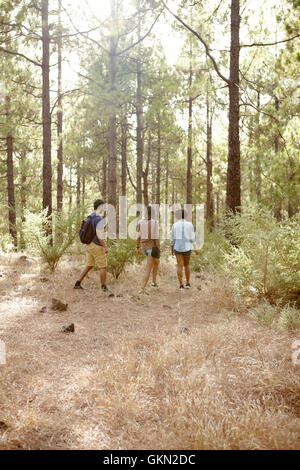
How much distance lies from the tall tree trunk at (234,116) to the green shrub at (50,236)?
3872 mm

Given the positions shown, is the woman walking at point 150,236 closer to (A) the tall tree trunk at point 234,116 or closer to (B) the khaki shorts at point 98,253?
(B) the khaki shorts at point 98,253

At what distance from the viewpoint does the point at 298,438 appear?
232 centimetres

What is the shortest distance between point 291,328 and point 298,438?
2.11m

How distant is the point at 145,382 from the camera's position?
323 cm

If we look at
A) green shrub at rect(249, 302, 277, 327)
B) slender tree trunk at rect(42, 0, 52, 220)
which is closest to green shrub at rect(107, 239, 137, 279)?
green shrub at rect(249, 302, 277, 327)

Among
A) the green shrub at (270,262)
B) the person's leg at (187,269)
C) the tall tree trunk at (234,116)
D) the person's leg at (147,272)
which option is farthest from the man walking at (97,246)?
the tall tree trunk at (234,116)

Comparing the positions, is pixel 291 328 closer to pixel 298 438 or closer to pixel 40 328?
pixel 298 438

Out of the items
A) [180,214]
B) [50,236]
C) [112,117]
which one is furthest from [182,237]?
[112,117]

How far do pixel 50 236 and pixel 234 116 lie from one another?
5369 mm

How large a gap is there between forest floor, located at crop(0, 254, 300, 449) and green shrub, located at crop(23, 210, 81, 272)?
274cm

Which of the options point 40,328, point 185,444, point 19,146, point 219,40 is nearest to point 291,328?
point 185,444

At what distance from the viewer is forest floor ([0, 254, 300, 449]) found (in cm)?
242

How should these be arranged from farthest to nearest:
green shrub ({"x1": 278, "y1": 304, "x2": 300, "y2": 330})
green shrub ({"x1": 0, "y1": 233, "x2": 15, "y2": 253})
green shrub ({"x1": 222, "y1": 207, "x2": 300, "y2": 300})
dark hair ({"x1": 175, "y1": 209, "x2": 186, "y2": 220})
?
green shrub ({"x1": 0, "y1": 233, "x2": 15, "y2": 253}), dark hair ({"x1": 175, "y1": 209, "x2": 186, "y2": 220}), green shrub ({"x1": 222, "y1": 207, "x2": 300, "y2": 300}), green shrub ({"x1": 278, "y1": 304, "x2": 300, "y2": 330})

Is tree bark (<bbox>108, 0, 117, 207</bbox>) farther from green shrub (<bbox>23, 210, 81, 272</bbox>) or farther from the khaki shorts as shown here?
the khaki shorts
